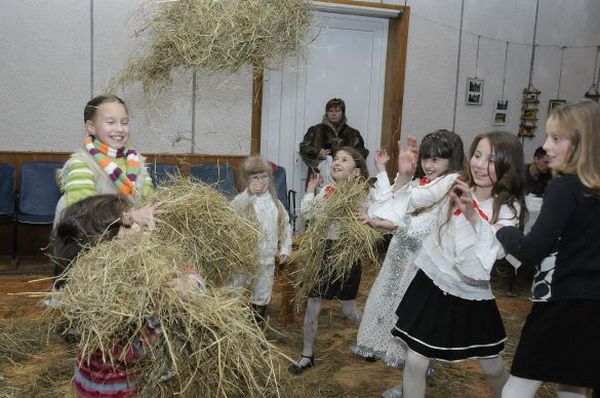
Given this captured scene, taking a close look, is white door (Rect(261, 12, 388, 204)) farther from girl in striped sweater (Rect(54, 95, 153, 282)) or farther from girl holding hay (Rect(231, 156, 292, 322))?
girl in striped sweater (Rect(54, 95, 153, 282))

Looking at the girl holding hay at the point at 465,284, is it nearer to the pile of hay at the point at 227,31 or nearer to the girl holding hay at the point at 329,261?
the girl holding hay at the point at 329,261

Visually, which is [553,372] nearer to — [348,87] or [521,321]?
[521,321]

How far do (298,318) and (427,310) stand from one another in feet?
5.95

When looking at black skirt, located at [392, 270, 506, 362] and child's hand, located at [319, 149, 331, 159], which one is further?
child's hand, located at [319, 149, 331, 159]

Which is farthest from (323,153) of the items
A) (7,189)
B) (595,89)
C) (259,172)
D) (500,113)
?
(595,89)

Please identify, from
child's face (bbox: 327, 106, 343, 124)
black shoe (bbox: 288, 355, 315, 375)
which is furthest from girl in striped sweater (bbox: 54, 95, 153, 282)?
child's face (bbox: 327, 106, 343, 124)

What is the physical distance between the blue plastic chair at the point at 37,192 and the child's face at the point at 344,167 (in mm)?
2939

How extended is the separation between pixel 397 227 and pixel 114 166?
1471 mm

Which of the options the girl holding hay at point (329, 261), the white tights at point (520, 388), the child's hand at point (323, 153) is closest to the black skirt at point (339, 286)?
the girl holding hay at point (329, 261)

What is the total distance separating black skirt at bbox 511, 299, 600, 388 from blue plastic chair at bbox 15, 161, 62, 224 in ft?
13.9

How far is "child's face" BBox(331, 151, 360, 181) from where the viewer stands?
10.5 feet

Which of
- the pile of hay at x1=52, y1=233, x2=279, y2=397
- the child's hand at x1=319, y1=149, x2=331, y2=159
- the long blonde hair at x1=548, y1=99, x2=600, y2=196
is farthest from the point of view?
the child's hand at x1=319, y1=149, x2=331, y2=159

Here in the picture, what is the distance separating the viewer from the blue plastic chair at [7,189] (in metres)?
4.95

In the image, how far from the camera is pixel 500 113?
275 inches
